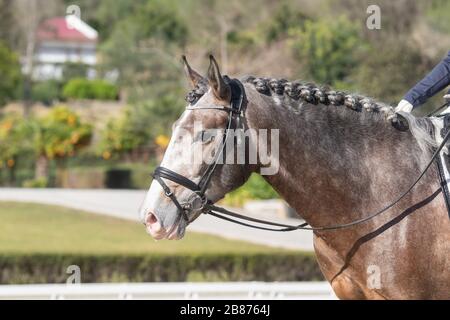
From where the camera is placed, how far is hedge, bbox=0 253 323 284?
1544cm

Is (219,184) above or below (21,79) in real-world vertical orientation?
above

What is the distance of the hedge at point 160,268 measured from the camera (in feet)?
50.6

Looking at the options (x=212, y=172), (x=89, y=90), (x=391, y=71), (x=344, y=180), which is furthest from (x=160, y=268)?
→ (x=89, y=90)

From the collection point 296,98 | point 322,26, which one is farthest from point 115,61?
point 296,98

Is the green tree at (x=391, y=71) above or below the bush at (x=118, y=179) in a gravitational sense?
above

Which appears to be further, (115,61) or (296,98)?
(115,61)

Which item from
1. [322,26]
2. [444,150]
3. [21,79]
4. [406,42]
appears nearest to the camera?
[444,150]

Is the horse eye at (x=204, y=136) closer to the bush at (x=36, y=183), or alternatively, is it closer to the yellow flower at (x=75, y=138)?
the bush at (x=36, y=183)

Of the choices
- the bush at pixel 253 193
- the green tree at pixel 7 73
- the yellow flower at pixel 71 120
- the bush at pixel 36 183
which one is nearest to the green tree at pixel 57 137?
the yellow flower at pixel 71 120

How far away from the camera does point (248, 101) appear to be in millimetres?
4398

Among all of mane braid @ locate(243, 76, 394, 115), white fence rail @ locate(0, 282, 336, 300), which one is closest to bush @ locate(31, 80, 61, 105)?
white fence rail @ locate(0, 282, 336, 300)

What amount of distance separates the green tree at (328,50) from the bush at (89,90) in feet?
62.5

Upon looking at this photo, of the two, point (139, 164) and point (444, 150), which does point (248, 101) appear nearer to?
point (444, 150)

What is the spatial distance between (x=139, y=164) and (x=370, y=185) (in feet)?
103
